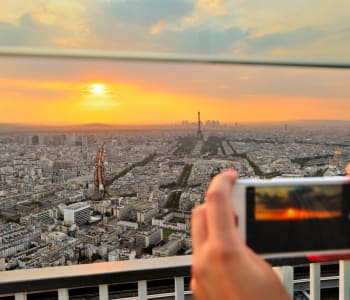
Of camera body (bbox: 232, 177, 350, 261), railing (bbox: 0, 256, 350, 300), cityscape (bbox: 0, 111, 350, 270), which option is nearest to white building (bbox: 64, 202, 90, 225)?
cityscape (bbox: 0, 111, 350, 270)

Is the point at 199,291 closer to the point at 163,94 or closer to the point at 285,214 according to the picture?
the point at 285,214

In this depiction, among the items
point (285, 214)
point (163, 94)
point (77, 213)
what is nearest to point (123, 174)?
point (77, 213)

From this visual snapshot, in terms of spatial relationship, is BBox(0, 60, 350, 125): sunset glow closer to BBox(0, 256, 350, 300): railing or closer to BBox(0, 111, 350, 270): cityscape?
BBox(0, 111, 350, 270): cityscape

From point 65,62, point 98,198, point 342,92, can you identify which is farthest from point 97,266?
point 342,92

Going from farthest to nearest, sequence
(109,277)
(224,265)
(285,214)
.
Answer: (109,277) < (285,214) < (224,265)

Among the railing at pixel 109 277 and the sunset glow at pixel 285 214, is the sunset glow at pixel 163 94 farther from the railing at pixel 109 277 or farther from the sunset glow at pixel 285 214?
the sunset glow at pixel 285 214

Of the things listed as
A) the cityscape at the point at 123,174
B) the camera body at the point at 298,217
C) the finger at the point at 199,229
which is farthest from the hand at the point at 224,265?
the cityscape at the point at 123,174

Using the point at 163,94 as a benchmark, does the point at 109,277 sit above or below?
below

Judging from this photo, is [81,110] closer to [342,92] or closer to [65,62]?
[65,62]
